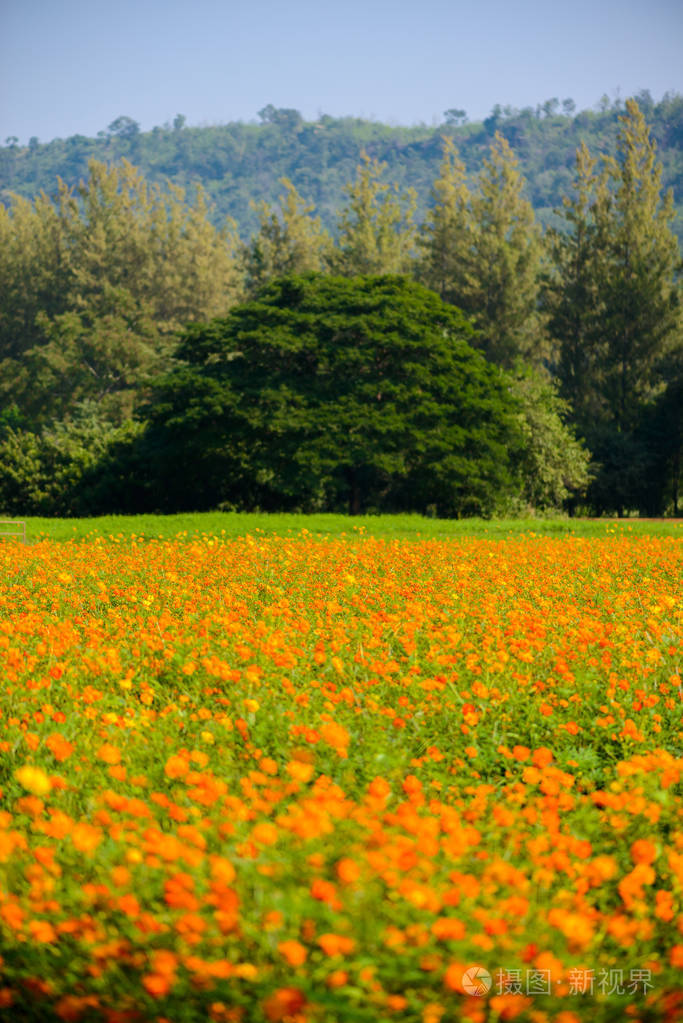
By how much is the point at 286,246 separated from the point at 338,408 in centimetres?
2748

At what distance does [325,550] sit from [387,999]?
10.2 meters

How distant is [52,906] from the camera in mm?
2768

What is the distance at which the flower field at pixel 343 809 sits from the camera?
2.59 meters

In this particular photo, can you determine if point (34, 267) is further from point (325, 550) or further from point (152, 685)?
point (152, 685)

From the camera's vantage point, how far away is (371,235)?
4888cm

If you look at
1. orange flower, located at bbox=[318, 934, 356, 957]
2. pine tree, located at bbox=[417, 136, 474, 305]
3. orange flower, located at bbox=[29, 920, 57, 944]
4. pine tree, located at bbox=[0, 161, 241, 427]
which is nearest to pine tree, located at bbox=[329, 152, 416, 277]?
pine tree, located at bbox=[417, 136, 474, 305]

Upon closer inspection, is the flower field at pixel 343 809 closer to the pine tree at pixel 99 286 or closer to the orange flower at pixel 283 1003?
the orange flower at pixel 283 1003

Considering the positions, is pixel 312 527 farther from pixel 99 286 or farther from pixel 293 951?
pixel 99 286

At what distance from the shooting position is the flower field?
259cm

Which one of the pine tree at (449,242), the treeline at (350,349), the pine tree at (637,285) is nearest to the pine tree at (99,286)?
the treeline at (350,349)

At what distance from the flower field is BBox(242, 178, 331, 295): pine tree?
4501 cm

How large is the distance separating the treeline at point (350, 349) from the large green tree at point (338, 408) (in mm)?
96

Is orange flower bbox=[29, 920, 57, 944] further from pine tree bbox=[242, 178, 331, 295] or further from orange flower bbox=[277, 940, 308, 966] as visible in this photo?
pine tree bbox=[242, 178, 331, 295]

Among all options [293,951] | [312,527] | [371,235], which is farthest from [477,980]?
[371,235]
